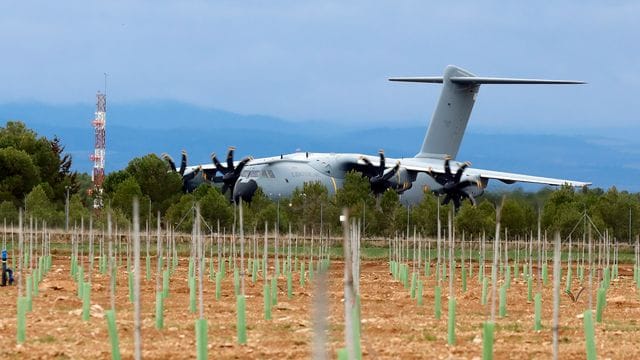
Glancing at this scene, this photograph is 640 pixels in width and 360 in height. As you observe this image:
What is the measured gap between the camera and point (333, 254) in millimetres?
56812

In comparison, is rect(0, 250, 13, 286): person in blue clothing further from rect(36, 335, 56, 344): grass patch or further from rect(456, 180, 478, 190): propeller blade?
rect(456, 180, 478, 190): propeller blade

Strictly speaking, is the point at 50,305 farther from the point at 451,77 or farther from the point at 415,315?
the point at 451,77

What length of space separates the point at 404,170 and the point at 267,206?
17769 mm

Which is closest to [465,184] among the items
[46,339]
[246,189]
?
[246,189]

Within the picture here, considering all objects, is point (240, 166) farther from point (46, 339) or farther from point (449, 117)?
point (46, 339)

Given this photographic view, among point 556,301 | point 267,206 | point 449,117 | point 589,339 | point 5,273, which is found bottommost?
point 589,339

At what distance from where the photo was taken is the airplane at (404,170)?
271 ft

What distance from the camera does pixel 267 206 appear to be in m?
71.4

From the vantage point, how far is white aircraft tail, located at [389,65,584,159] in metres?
96.8

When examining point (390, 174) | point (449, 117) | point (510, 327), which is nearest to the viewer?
point (510, 327)

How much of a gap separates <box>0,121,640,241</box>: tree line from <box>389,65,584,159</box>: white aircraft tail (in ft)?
58.6

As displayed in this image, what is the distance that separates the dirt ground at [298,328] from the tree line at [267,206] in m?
28.6

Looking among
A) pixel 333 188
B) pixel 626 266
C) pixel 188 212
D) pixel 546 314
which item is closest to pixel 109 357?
pixel 546 314

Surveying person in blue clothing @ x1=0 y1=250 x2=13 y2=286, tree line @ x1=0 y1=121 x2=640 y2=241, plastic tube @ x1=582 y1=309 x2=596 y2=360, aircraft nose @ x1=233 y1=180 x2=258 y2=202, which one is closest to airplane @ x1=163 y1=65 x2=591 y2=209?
aircraft nose @ x1=233 y1=180 x2=258 y2=202
